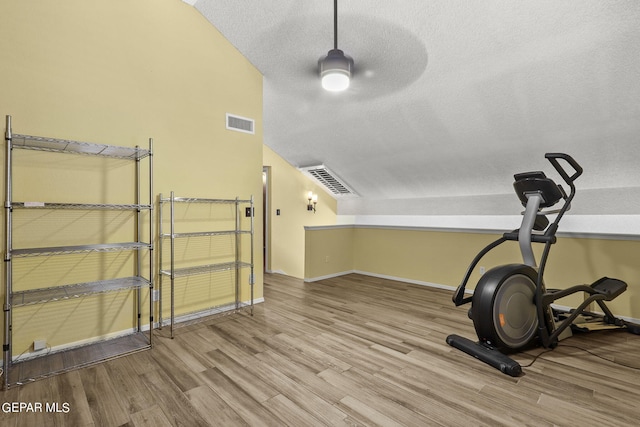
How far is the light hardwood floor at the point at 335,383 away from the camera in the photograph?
72.3 inches

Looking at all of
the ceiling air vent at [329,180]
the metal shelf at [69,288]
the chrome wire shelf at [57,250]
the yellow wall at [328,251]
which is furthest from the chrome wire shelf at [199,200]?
the ceiling air vent at [329,180]

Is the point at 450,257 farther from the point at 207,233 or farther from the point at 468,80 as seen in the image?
the point at 207,233

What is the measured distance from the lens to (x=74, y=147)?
8.61ft

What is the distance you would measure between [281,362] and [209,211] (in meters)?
1.84

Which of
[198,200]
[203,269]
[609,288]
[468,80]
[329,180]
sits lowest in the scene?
[609,288]

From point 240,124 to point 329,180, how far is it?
2603mm

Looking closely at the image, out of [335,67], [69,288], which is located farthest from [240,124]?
[69,288]

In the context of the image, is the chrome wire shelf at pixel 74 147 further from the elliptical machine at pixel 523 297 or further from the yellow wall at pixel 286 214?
the yellow wall at pixel 286 214

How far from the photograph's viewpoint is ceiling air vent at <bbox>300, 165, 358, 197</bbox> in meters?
5.85

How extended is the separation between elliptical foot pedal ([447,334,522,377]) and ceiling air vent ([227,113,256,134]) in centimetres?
305

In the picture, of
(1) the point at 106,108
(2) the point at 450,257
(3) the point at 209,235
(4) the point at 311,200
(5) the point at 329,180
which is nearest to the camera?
(1) the point at 106,108

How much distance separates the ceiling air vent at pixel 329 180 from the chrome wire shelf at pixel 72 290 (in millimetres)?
3630

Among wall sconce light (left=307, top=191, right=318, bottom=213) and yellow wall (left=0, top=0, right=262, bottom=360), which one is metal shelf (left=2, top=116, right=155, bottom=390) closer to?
yellow wall (left=0, top=0, right=262, bottom=360)

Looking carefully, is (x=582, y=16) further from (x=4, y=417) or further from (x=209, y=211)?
(x=4, y=417)
